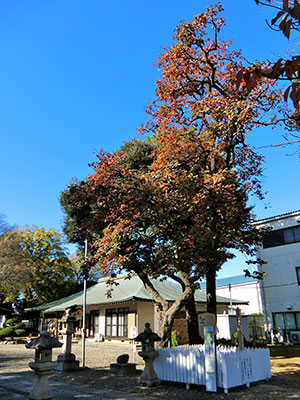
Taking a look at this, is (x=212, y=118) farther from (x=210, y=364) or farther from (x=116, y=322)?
(x=116, y=322)

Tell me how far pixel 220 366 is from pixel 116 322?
718 inches

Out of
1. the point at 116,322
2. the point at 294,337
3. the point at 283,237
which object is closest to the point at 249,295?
the point at 283,237

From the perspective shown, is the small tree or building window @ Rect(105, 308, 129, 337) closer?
building window @ Rect(105, 308, 129, 337)

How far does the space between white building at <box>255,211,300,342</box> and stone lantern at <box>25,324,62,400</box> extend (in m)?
19.1

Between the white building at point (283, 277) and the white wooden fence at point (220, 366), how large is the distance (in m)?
14.6

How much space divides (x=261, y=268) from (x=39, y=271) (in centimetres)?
2234

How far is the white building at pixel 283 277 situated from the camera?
2319cm

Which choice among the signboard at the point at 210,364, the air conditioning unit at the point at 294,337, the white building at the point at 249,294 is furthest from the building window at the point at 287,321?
the signboard at the point at 210,364

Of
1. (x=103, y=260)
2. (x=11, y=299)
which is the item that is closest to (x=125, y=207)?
(x=103, y=260)

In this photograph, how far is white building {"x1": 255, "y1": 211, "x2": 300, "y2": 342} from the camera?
76.1ft

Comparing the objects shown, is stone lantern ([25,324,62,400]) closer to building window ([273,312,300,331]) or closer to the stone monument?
the stone monument

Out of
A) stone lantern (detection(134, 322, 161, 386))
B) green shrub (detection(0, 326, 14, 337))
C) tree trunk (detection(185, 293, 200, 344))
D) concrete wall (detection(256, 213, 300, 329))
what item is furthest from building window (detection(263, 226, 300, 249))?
green shrub (detection(0, 326, 14, 337))

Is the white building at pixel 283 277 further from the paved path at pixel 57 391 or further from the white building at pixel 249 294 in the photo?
the paved path at pixel 57 391

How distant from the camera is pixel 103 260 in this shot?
37.8 ft
